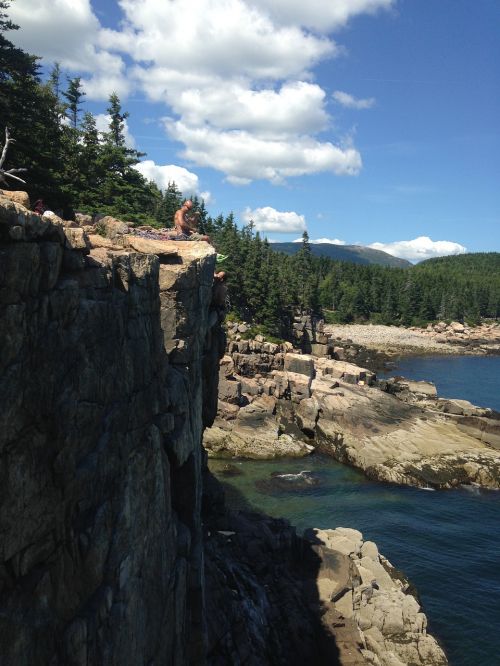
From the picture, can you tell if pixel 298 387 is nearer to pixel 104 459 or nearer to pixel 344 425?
pixel 344 425

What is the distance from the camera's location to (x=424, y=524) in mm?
33688

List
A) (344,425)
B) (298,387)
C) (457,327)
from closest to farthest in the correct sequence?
1. (344,425)
2. (298,387)
3. (457,327)

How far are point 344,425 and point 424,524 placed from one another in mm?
16084

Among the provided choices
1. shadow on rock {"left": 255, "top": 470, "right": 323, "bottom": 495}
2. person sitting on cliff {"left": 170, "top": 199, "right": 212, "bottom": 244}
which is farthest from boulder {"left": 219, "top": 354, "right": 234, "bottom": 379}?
person sitting on cliff {"left": 170, "top": 199, "right": 212, "bottom": 244}

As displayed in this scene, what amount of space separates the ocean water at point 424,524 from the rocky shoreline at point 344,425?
76.6 inches

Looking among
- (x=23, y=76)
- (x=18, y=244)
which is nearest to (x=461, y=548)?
(x=18, y=244)

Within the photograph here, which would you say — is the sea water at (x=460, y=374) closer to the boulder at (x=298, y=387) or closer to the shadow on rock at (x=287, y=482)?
the boulder at (x=298, y=387)

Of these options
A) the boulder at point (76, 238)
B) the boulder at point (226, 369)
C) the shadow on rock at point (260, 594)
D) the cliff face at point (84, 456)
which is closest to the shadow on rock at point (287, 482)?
the shadow on rock at point (260, 594)

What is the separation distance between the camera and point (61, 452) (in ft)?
25.8

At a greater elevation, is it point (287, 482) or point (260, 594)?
point (260, 594)

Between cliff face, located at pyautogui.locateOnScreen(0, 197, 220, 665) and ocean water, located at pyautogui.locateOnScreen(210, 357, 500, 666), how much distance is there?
656 inches

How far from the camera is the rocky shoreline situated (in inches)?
1667

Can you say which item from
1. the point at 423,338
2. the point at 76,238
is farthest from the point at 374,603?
the point at 423,338

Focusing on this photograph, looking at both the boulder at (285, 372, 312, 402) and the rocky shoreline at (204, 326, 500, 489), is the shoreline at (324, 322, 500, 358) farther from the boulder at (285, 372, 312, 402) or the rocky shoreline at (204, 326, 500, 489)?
the boulder at (285, 372, 312, 402)
